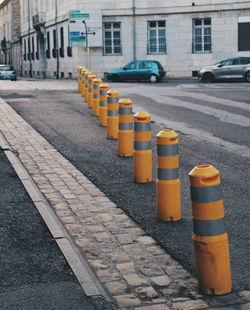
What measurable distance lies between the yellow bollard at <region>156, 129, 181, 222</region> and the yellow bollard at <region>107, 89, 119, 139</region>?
4.90 metres

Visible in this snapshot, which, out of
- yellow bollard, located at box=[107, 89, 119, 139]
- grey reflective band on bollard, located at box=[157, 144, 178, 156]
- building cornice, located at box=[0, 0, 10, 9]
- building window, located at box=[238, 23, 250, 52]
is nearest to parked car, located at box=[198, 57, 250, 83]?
building window, located at box=[238, 23, 250, 52]

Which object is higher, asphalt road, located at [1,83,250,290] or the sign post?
the sign post

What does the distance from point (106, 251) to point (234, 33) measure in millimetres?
41214

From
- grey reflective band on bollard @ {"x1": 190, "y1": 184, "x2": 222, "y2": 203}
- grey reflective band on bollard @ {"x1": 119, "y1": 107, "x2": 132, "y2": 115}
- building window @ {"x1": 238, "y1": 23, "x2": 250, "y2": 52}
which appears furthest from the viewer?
building window @ {"x1": 238, "y1": 23, "x2": 250, "y2": 52}

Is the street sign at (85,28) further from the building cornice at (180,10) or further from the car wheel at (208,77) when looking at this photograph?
the car wheel at (208,77)

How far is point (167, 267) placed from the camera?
16.5 ft

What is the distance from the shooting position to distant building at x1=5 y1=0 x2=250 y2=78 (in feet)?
148

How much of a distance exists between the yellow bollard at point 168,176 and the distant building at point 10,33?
69494 mm

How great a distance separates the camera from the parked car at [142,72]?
39688 millimetres

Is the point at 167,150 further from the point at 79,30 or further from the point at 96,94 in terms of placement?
the point at 79,30

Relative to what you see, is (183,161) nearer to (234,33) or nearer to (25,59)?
(234,33)

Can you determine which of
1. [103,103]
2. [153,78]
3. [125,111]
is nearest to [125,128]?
[125,111]

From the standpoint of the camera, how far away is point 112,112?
11516 millimetres

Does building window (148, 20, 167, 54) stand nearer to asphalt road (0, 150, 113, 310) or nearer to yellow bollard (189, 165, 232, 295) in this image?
asphalt road (0, 150, 113, 310)
